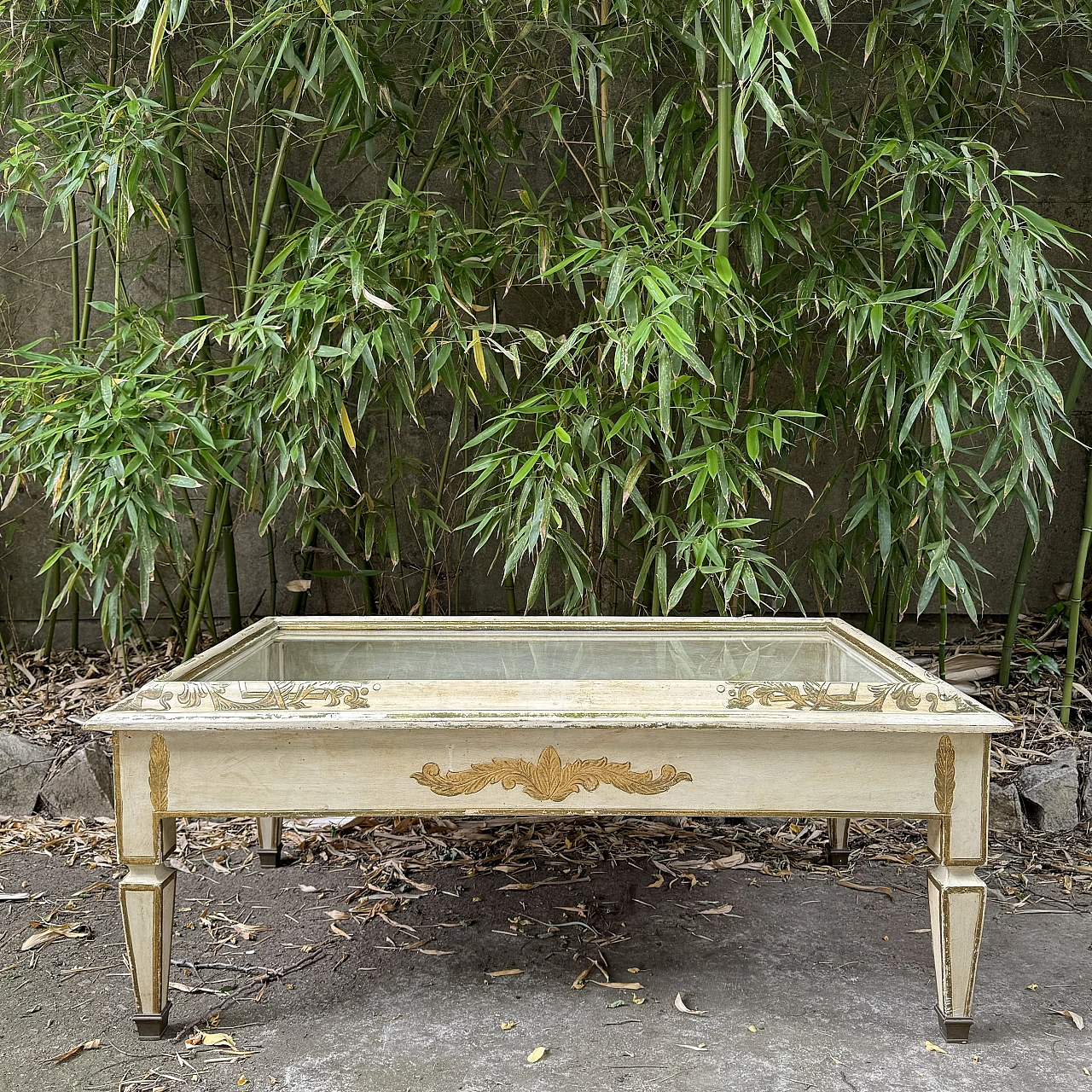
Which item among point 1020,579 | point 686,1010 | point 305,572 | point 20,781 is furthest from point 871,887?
point 20,781

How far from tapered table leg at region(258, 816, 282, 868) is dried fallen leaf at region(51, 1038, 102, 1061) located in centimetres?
77

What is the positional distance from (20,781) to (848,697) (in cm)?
226

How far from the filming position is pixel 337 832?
9.25ft

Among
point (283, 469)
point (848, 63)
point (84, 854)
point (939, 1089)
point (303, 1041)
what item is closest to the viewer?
point (939, 1089)

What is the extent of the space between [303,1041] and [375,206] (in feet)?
5.80

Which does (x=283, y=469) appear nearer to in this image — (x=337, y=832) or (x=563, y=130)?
(x=337, y=832)

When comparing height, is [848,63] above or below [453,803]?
above

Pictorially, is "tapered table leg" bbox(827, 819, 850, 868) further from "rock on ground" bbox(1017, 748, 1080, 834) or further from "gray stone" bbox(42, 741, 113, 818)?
"gray stone" bbox(42, 741, 113, 818)

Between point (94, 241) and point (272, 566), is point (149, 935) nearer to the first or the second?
point (272, 566)

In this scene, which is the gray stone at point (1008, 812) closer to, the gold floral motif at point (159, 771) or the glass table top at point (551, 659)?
the glass table top at point (551, 659)

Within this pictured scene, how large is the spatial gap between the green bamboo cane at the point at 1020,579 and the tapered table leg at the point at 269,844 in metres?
2.05

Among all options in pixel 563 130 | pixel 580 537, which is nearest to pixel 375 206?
pixel 563 130

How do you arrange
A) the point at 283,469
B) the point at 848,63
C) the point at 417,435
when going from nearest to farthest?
the point at 283,469, the point at 848,63, the point at 417,435

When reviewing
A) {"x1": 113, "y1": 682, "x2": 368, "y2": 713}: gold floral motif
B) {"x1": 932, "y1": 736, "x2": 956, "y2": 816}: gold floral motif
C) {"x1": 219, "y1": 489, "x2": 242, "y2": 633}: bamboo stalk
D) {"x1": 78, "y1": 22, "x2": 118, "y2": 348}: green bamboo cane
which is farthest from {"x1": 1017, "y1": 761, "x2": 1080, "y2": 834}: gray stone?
{"x1": 78, "y1": 22, "x2": 118, "y2": 348}: green bamboo cane
